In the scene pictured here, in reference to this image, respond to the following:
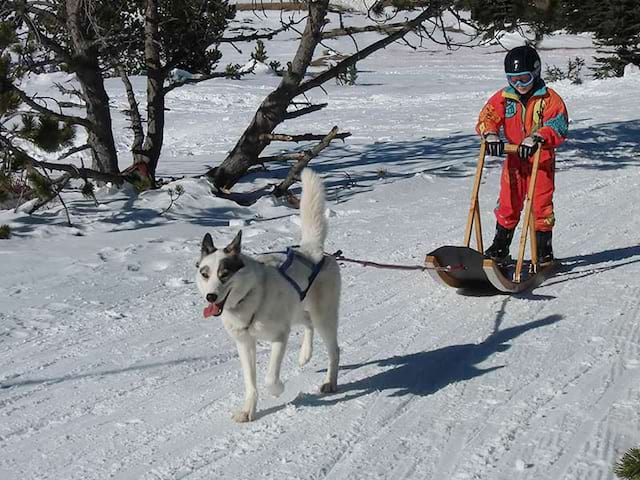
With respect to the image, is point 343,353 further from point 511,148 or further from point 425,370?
point 511,148

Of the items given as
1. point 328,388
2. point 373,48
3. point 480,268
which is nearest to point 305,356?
point 328,388

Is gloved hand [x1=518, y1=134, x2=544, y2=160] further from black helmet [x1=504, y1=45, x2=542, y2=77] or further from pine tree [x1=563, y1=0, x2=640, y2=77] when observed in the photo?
pine tree [x1=563, y1=0, x2=640, y2=77]

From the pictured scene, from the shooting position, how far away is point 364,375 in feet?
16.1

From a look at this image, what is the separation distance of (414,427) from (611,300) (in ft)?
8.60

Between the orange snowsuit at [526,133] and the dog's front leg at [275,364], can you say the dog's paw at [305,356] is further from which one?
the orange snowsuit at [526,133]

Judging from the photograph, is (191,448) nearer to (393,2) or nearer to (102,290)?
(102,290)

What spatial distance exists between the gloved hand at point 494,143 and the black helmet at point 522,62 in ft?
1.65

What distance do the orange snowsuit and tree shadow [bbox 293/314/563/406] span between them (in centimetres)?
165

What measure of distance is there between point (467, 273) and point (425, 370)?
5.21ft

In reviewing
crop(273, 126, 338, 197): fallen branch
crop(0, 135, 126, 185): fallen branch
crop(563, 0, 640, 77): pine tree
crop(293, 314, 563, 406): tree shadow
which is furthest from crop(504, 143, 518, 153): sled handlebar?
crop(563, 0, 640, 77): pine tree

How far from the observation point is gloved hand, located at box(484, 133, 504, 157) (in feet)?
21.6

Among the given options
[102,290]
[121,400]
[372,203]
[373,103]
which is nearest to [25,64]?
[102,290]

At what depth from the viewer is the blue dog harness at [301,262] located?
4.28 metres

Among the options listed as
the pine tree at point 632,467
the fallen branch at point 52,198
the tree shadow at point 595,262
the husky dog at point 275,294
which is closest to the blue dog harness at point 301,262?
the husky dog at point 275,294
